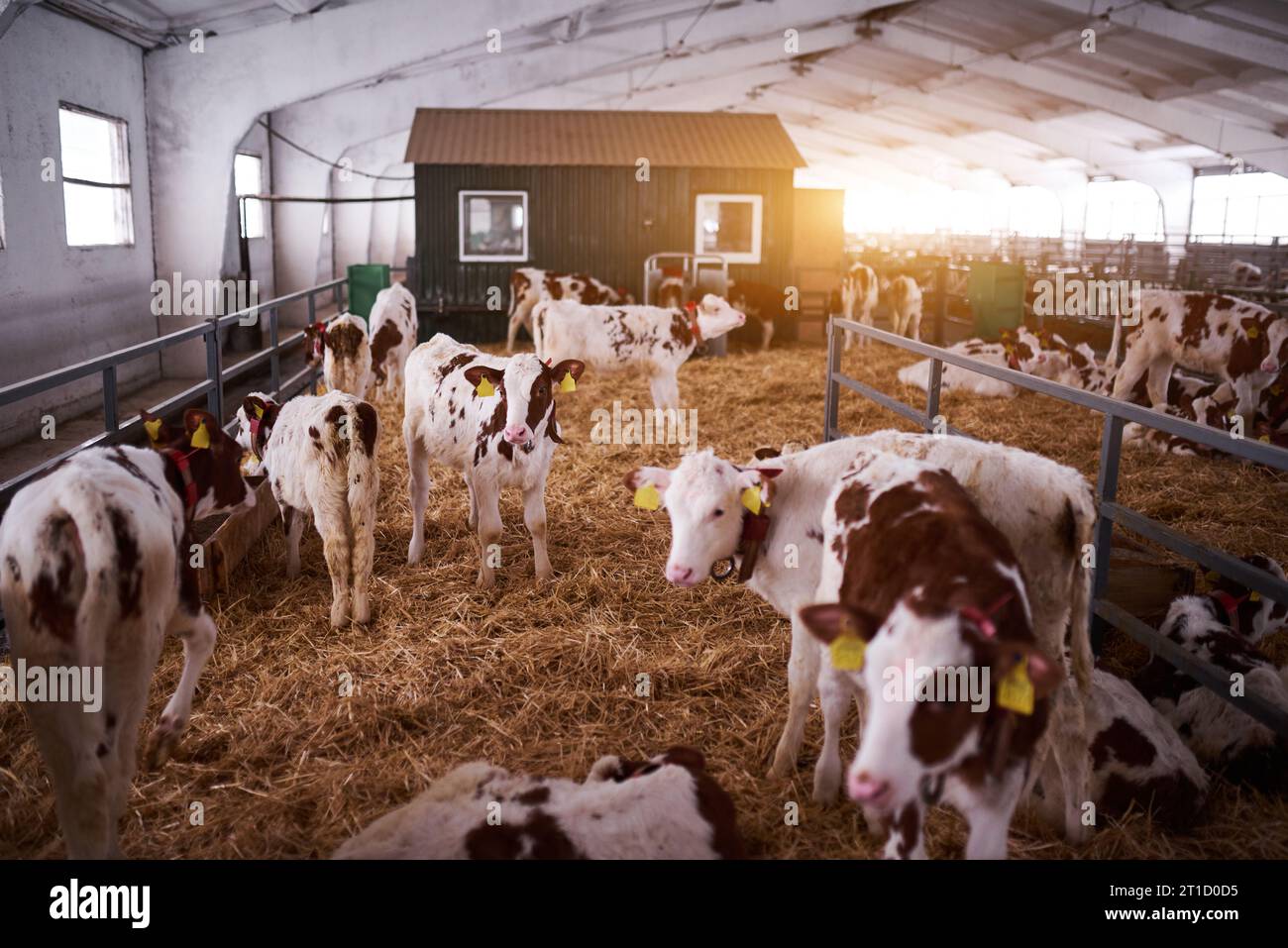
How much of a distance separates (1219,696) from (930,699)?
2.17 meters

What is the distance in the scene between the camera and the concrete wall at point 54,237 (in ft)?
29.8

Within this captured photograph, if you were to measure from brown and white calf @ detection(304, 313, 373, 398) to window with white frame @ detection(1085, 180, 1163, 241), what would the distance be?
2699 cm

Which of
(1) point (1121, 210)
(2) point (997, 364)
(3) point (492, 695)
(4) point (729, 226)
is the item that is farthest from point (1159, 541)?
(1) point (1121, 210)

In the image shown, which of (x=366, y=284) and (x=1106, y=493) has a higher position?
(x=366, y=284)

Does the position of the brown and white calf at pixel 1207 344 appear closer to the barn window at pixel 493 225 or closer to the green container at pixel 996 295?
the green container at pixel 996 295

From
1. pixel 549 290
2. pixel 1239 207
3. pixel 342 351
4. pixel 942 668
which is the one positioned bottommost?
pixel 942 668

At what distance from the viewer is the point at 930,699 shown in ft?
7.83

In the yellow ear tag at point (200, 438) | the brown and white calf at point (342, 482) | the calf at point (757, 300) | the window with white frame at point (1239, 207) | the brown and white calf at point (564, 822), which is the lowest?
the brown and white calf at point (564, 822)

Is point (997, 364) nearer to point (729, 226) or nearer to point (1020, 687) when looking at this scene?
point (729, 226)

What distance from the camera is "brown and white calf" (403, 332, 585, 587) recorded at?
18.7 feet

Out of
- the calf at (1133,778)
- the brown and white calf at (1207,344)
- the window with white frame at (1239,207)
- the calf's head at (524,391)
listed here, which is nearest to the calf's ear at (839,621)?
the calf at (1133,778)

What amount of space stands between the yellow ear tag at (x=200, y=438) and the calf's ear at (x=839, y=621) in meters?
2.57

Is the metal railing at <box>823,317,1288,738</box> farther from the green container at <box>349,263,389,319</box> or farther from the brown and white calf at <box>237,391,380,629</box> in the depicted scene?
the green container at <box>349,263,389,319</box>
